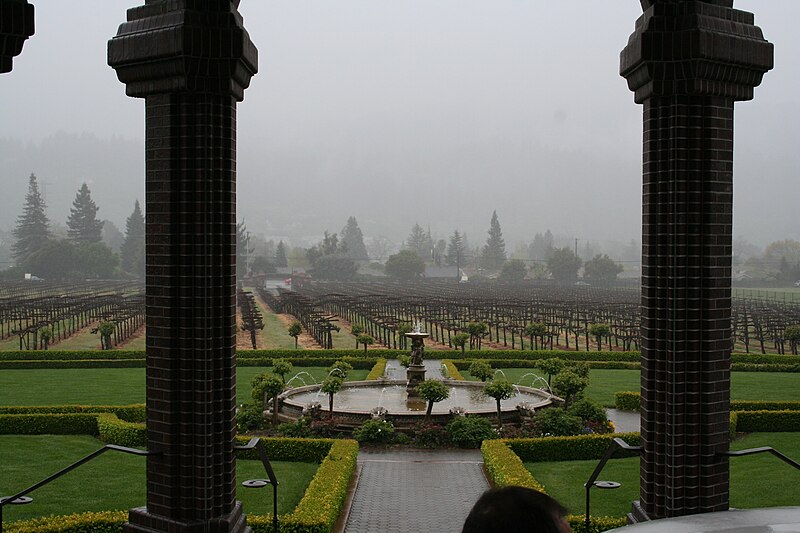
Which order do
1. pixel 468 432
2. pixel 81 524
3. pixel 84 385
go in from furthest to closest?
pixel 84 385 → pixel 468 432 → pixel 81 524

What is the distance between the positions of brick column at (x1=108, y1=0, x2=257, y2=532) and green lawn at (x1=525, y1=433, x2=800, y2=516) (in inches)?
237

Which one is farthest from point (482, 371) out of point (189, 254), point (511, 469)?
point (189, 254)

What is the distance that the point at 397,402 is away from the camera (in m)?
17.3

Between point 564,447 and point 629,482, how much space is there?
2.02m

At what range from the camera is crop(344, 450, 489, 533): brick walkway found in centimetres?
993

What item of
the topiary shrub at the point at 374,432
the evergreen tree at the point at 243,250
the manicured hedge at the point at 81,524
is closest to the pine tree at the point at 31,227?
the evergreen tree at the point at 243,250

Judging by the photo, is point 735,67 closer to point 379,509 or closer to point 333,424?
point 379,509

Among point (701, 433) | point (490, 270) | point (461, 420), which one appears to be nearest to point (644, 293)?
point (701, 433)

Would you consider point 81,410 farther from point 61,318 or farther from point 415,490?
point 61,318

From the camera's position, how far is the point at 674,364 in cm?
552

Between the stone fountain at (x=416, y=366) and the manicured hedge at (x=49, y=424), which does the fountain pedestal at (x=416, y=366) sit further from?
the manicured hedge at (x=49, y=424)

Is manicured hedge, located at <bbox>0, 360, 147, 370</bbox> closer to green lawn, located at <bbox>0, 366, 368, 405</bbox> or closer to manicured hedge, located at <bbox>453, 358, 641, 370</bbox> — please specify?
green lawn, located at <bbox>0, 366, 368, 405</bbox>

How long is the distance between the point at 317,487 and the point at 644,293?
5.92 metres

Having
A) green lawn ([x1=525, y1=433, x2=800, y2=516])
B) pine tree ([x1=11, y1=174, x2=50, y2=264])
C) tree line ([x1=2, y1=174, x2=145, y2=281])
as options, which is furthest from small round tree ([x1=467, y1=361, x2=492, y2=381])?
pine tree ([x1=11, y1=174, x2=50, y2=264])
